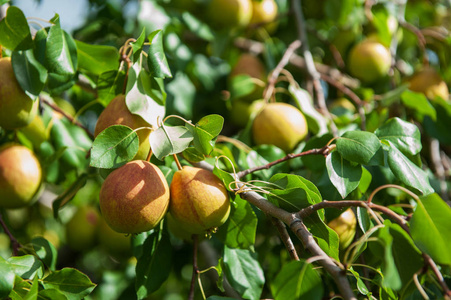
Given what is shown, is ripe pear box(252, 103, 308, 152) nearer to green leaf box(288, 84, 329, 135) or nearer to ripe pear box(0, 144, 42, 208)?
green leaf box(288, 84, 329, 135)

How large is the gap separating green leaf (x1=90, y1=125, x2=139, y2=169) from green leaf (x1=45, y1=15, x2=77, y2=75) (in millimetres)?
234

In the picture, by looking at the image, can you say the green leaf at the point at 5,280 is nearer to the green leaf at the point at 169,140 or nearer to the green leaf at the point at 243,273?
the green leaf at the point at 169,140

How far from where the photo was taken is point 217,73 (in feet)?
6.47

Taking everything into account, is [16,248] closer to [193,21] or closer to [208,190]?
[208,190]

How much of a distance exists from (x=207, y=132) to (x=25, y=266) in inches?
18.5

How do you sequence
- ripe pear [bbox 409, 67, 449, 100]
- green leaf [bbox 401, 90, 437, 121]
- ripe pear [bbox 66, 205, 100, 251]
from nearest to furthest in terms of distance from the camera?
green leaf [bbox 401, 90, 437, 121]
ripe pear [bbox 409, 67, 449, 100]
ripe pear [bbox 66, 205, 100, 251]

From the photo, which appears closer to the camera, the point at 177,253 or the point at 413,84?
the point at 177,253

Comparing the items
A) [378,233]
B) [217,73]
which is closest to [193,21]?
[217,73]

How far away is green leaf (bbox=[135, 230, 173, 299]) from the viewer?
3.58 ft

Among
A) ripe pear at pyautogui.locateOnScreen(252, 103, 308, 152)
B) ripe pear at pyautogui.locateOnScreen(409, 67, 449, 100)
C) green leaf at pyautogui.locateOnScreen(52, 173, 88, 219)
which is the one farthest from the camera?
ripe pear at pyautogui.locateOnScreen(409, 67, 449, 100)

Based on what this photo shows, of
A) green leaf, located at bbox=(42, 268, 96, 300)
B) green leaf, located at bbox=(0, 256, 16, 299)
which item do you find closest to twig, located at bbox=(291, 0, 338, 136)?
green leaf, located at bbox=(42, 268, 96, 300)

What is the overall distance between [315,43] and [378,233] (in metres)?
1.49

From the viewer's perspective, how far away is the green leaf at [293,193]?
2.80ft

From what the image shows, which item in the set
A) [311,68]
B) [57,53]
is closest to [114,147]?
[57,53]
